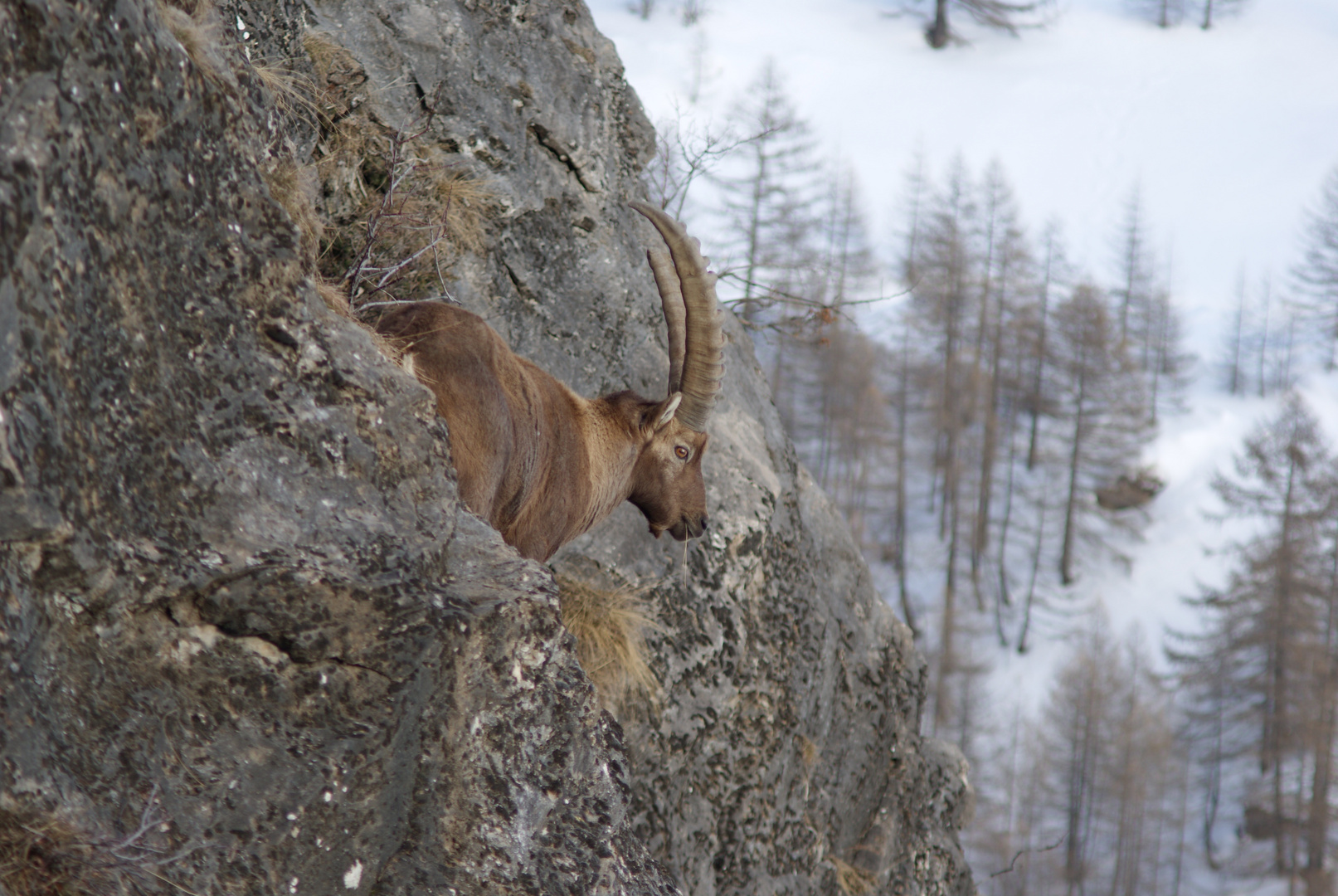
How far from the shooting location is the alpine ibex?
156 inches

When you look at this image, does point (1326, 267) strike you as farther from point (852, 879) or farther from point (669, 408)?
point (669, 408)

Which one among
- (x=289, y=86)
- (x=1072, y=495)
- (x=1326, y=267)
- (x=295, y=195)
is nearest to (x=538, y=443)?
(x=295, y=195)

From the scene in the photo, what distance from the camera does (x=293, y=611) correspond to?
2789 millimetres

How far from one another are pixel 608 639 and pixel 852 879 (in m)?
3.43

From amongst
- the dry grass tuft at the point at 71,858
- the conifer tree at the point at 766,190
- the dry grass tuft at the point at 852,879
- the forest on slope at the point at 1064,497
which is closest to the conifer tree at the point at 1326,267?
the forest on slope at the point at 1064,497

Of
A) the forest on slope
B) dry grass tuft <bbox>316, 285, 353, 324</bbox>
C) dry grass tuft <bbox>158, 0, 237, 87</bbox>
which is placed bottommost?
the forest on slope

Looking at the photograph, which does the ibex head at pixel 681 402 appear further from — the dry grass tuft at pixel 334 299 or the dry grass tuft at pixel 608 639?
the dry grass tuft at pixel 334 299

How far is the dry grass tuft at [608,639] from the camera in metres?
5.99

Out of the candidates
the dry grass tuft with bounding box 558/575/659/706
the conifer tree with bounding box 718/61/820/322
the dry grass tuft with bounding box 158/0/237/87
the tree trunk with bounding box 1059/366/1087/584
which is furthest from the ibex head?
the tree trunk with bounding box 1059/366/1087/584

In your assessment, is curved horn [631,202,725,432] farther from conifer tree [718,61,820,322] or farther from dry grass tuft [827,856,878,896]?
conifer tree [718,61,820,322]

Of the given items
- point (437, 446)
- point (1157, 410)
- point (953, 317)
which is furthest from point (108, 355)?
point (1157, 410)

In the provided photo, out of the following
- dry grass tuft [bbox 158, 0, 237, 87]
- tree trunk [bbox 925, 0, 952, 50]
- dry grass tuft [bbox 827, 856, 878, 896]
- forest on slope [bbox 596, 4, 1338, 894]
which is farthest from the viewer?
tree trunk [bbox 925, 0, 952, 50]

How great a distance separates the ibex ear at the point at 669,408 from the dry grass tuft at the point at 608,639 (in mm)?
1334

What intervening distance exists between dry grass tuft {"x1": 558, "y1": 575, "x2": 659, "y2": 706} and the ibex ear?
4.38 feet
